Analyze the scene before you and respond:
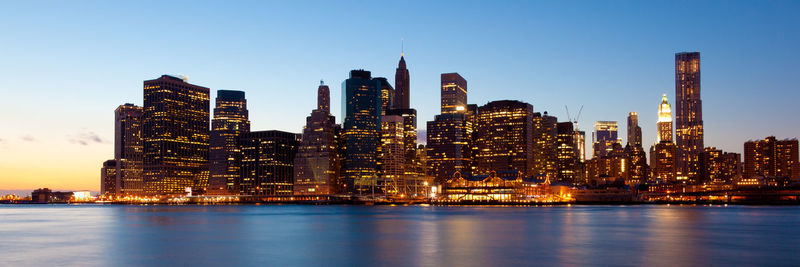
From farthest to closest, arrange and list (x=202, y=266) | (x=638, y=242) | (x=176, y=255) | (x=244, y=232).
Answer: (x=244, y=232)
(x=638, y=242)
(x=176, y=255)
(x=202, y=266)

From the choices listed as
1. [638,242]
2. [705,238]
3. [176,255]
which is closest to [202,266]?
[176,255]

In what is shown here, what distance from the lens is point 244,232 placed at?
96875mm

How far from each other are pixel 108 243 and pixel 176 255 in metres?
20.6

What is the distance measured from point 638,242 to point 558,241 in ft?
28.2

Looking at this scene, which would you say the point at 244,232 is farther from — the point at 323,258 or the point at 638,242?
the point at 638,242

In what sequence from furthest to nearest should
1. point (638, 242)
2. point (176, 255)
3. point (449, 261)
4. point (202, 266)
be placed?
point (638, 242), point (176, 255), point (449, 261), point (202, 266)

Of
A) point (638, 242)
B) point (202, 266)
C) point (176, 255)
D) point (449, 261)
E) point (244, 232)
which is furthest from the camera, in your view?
point (244, 232)

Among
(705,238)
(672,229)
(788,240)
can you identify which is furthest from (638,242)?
(672,229)

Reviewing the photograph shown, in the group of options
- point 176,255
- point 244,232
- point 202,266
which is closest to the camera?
point 202,266

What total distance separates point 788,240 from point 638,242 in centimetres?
1735

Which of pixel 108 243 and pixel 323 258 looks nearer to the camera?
pixel 323 258

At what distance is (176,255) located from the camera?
64.1 meters

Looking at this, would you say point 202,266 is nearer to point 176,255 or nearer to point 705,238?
point 176,255

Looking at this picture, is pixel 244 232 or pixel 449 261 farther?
pixel 244 232
